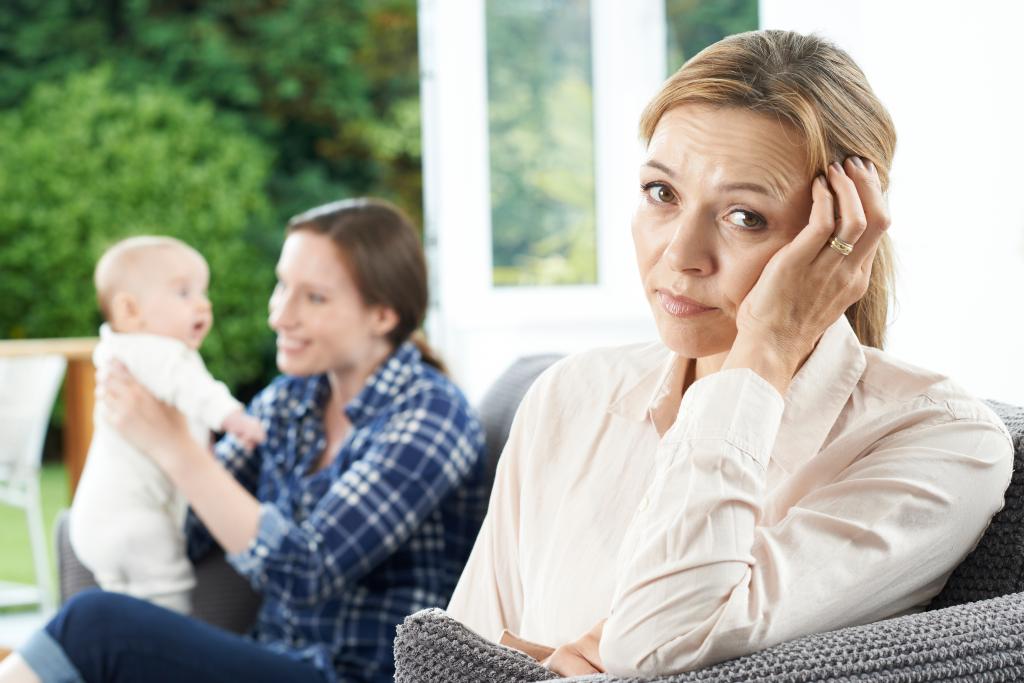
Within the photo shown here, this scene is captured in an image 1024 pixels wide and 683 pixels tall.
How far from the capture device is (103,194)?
24.5 ft

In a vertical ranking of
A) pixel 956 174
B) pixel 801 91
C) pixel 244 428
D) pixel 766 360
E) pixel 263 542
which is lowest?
pixel 263 542

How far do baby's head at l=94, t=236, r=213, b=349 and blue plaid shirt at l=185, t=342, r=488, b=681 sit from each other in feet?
1.16

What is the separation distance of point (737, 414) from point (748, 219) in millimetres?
174

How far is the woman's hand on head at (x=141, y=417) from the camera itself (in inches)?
82.4

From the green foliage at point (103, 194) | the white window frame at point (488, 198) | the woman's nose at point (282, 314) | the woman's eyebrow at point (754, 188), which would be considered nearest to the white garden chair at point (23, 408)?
the white window frame at point (488, 198)

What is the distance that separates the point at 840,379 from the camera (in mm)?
1084

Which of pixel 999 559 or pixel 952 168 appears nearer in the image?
pixel 999 559

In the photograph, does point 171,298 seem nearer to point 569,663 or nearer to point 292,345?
point 292,345

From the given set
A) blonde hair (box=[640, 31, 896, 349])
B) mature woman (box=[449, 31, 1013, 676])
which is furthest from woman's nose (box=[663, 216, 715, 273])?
blonde hair (box=[640, 31, 896, 349])

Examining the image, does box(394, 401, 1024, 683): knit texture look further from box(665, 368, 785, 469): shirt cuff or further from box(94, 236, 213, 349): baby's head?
box(94, 236, 213, 349): baby's head

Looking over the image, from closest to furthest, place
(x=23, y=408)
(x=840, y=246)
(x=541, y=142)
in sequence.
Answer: (x=840, y=246) < (x=541, y=142) < (x=23, y=408)

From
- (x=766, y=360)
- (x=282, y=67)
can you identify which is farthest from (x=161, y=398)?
(x=282, y=67)

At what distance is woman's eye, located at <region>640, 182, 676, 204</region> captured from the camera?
43.2 inches

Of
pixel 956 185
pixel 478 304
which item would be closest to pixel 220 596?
pixel 956 185
